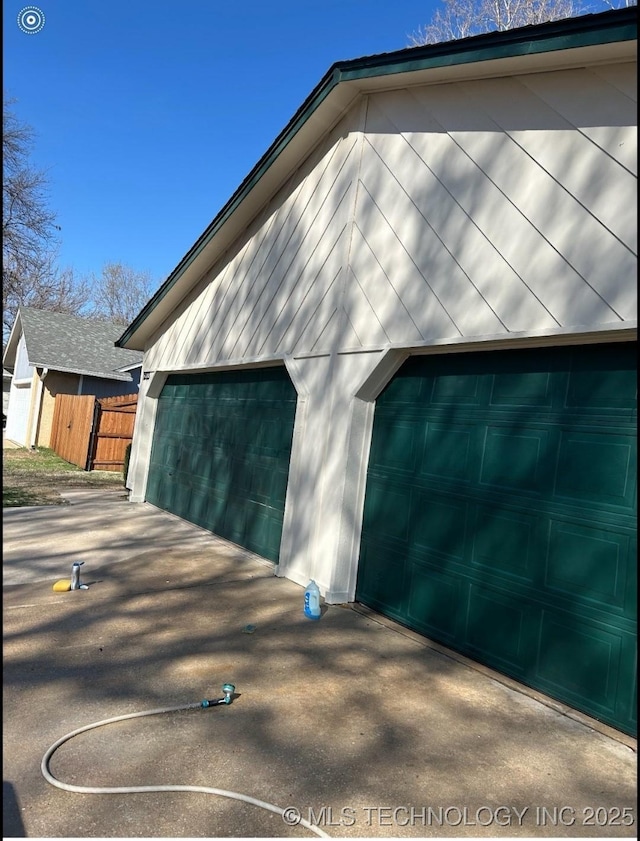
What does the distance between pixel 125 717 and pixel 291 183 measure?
668 centimetres

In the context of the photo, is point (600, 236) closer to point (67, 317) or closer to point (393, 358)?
point (393, 358)

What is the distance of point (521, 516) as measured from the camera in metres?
4.87

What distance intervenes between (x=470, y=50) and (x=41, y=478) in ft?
45.5

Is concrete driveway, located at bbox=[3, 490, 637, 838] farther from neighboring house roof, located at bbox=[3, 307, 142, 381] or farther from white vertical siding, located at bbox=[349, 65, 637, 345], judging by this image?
neighboring house roof, located at bbox=[3, 307, 142, 381]

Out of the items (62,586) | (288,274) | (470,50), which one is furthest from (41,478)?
(470,50)

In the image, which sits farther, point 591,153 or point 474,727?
point 591,153

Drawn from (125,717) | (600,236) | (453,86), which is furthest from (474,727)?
(453,86)

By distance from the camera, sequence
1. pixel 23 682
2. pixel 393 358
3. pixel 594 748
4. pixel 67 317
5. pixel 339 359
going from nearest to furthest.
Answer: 1. pixel 594 748
2. pixel 23 682
3. pixel 393 358
4. pixel 339 359
5. pixel 67 317

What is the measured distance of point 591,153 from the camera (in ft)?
15.0

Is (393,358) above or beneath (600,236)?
beneath

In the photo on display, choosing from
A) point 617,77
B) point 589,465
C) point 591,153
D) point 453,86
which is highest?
point 453,86

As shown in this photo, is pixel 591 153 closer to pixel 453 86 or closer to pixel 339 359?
pixel 453 86

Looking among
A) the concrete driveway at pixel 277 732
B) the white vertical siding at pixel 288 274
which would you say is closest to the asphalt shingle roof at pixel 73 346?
the white vertical siding at pixel 288 274

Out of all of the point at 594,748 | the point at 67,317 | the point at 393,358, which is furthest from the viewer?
the point at 67,317
